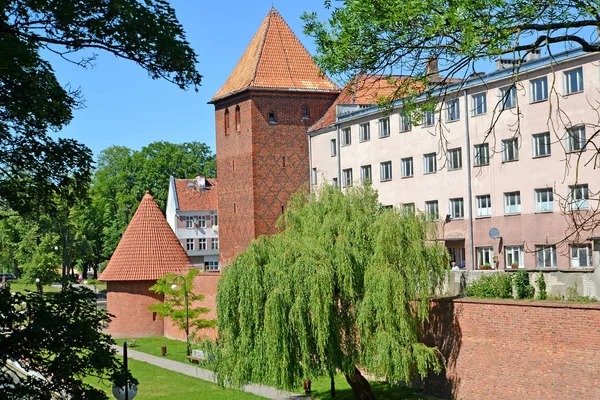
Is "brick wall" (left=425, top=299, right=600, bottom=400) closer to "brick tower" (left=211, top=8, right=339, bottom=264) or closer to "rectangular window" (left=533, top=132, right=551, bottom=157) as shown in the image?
"rectangular window" (left=533, top=132, right=551, bottom=157)

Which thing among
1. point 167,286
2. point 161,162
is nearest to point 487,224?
point 167,286

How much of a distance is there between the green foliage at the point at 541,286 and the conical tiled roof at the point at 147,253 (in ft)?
77.7

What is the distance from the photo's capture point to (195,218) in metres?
67.1

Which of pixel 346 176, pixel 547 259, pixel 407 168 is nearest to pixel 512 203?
pixel 547 259

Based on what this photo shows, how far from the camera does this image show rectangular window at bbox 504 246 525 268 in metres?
29.8

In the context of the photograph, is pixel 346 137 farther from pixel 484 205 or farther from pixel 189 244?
pixel 189 244

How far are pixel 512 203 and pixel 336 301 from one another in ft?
Answer: 33.9

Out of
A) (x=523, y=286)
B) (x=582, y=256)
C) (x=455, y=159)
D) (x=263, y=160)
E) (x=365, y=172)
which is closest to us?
(x=523, y=286)

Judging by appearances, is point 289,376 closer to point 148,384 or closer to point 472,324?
point 472,324

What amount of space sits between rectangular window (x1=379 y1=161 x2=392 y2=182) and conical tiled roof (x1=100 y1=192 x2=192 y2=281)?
1110 cm

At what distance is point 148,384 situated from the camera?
2773 cm

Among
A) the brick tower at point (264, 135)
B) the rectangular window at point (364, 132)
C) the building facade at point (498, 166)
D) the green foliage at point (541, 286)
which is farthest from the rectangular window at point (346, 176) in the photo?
the green foliage at point (541, 286)

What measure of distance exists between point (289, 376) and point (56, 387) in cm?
1326

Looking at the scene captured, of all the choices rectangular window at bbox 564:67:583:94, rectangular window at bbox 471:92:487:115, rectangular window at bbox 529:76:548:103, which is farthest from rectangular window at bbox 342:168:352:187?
rectangular window at bbox 564:67:583:94
